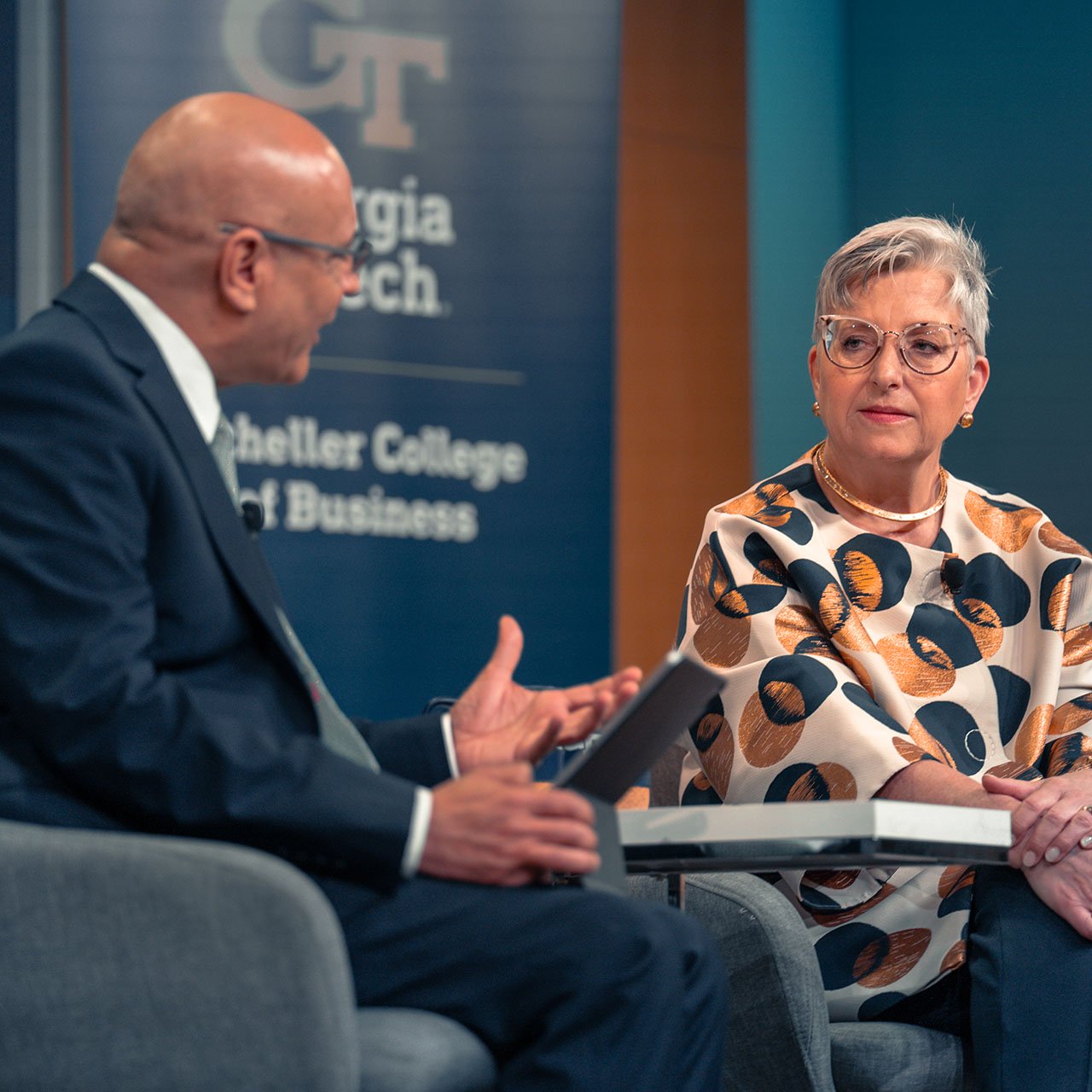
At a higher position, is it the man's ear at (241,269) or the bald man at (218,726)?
the man's ear at (241,269)

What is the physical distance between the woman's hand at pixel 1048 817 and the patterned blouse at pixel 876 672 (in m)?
0.15

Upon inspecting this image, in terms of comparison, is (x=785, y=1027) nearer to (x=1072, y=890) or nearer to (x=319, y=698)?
(x=1072, y=890)

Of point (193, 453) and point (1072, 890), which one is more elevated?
point (193, 453)

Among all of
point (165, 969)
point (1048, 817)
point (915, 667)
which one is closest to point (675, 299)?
point (915, 667)

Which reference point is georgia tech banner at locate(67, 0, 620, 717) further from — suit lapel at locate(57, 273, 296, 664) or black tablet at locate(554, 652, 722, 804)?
black tablet at locate(554, 652, 722, 804)

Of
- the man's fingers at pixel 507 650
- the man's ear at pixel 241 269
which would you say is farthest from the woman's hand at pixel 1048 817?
the man's ear at pixel 241 269

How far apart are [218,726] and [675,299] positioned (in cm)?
347

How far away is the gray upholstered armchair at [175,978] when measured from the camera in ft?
4.20

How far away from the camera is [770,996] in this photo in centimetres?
186

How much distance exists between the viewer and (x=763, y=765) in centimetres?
213

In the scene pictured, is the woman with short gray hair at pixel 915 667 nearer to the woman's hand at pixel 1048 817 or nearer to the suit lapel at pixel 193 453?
the woman's hand at pixel 1048 817

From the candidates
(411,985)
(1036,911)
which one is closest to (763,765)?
(1036,911)

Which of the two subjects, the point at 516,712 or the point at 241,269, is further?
the point at 516,712

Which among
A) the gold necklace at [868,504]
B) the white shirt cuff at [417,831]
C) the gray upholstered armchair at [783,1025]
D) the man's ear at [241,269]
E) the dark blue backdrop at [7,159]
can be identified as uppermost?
the dark blue backdrop at [7,159]
